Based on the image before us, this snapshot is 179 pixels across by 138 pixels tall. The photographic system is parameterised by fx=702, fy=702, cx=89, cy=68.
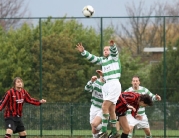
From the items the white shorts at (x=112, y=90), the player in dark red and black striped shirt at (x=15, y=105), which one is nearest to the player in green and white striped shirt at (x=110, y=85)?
the white shorts at (x=112, y=90)

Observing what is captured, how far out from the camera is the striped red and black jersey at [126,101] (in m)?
14.9

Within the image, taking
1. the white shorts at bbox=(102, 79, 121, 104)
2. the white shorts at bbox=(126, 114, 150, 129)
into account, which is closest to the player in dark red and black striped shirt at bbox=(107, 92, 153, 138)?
the white shorts at bbox=(102, 79, 121, 104)

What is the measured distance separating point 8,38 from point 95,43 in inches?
127

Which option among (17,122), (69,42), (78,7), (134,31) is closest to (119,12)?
(78,7)

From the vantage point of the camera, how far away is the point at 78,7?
4697 cm

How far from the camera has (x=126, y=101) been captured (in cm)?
1503

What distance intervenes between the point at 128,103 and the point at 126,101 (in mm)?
63

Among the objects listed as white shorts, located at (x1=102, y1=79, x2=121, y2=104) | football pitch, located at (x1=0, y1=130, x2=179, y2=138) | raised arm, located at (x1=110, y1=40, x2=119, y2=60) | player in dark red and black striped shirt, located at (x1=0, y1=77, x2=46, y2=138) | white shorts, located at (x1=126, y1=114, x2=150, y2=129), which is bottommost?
football pitch, located at (x1=0, y1=130, x2=179, y2=138)

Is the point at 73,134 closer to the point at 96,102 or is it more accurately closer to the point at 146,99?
the point at 96,102

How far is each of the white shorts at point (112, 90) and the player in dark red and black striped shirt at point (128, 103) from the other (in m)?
0.13

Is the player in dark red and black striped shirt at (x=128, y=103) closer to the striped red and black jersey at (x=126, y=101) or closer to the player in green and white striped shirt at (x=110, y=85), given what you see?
the striped red and black jersey at (x=126, y=101)

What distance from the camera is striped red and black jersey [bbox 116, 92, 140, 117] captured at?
49.0ft

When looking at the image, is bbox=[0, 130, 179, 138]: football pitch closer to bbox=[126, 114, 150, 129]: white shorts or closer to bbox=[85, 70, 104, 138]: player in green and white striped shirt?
bbox=[126, 114, 150, 129]: white shorts

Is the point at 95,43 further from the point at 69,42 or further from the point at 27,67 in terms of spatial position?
the point at 27,67
